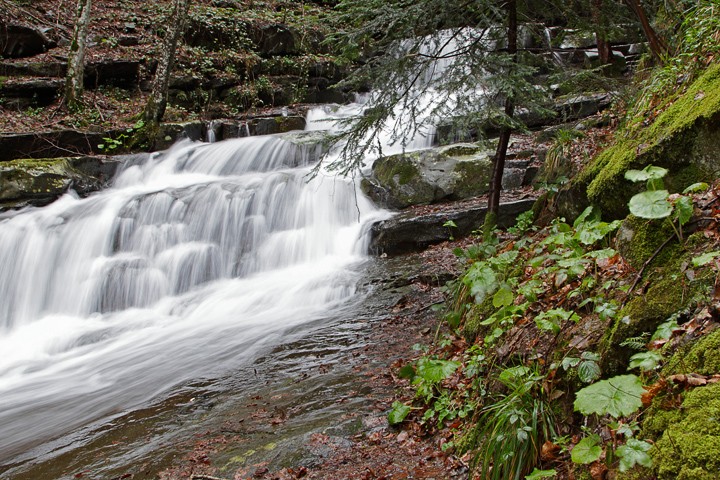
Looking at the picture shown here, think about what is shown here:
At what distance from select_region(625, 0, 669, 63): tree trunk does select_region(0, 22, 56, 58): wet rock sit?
16.6 meters

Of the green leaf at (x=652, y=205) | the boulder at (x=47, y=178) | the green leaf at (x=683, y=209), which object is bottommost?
the green leaf at (x=683, y=209)

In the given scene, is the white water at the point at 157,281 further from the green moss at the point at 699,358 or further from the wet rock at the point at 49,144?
the green moss at the point at 699,358

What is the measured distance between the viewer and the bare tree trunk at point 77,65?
14375mm

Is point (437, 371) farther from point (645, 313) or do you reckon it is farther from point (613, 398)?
point (613, 398)

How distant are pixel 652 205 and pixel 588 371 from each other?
2.86 ft

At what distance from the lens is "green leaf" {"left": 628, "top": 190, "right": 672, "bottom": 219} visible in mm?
2465

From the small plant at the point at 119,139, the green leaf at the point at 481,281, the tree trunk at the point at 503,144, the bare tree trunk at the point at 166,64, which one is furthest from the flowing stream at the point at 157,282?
the green leaf at the point at 481,281

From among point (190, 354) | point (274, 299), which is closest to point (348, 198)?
point (274, 299)

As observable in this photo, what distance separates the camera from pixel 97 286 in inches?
366

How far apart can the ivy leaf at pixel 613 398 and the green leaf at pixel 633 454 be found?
0.39 ft

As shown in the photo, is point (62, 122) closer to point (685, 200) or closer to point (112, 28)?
point (112, 28)

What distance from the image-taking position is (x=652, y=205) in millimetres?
2498

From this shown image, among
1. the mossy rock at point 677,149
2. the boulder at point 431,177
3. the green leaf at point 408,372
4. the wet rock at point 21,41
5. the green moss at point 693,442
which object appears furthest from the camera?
the wet rock at point 21,41

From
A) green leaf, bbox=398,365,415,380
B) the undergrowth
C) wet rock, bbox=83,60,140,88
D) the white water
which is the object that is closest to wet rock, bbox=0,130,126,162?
the white water
